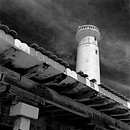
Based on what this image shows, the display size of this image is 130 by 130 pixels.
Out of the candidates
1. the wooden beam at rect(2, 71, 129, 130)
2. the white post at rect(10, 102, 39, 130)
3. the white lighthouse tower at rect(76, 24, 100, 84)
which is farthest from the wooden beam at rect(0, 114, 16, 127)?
the white lighthouse tower at rect(76, 24, 100, 84)

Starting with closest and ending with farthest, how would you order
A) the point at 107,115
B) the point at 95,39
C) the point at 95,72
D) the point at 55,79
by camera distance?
the point at 55,79 < the point at 107,115 < the point at 95,72 < the point at 95,39

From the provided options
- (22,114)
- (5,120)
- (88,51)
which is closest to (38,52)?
(22,114)

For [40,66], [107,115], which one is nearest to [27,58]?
[40,66]

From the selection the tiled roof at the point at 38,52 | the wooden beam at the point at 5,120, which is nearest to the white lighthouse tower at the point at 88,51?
the wooden beam at the point at 5,120

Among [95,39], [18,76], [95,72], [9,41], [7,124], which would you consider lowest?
[7,124]

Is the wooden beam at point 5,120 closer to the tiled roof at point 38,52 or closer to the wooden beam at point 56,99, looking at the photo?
the wooden beam at point 56,99

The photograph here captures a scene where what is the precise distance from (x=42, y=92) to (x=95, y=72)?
50.7ft

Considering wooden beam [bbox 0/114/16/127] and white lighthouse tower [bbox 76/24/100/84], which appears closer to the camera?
wooden beam [bbox 0/114/16/127]

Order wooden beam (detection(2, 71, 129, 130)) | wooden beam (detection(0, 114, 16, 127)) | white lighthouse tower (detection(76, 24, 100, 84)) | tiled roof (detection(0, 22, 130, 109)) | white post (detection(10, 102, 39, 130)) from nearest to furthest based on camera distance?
tiled roof (detection(0, 22, 130, 109)) < white post (detection(10, 102, 39, 130)) < wooden beam (detection(2, 71, 129, 130)) < wooden beam (detection(0, 114, 16, 127)) < white lighthouse tower (detection(76, 24, 100, 84))

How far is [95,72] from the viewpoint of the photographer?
18953 mm

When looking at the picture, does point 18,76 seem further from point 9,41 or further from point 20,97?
point 9,41

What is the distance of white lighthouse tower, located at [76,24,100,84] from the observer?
748 inches

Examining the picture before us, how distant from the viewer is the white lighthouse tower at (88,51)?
1900cm

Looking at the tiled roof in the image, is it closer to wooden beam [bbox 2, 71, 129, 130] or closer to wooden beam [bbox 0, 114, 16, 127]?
wooden beam [bbox 2, 71, 129, 130]
